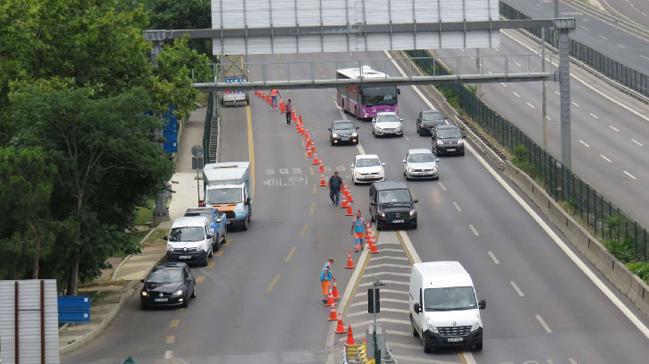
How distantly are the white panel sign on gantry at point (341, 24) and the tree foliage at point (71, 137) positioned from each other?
277 inches

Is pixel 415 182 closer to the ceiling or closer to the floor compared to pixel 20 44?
closer to the floor

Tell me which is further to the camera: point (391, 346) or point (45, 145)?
point (45, 145)

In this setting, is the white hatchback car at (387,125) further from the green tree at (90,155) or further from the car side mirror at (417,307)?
the car side mirror at (417,307)

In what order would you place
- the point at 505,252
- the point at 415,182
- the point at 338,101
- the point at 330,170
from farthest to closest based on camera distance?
1. the point at 338,101
2. the point at 330,170
3. the point at 415,182
4. the point at 505,252

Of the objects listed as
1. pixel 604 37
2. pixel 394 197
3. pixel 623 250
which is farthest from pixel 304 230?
pixel 604 37

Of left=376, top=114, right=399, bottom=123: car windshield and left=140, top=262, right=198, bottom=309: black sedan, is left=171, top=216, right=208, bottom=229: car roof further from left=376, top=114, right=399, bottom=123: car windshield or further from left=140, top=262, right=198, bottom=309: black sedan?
left=376, top=114, right=399, bottom=123: car windshield

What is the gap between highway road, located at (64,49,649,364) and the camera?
40062 millimetres

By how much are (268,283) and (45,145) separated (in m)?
9.94

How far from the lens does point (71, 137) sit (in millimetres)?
45562

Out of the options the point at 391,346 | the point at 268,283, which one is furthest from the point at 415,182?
the point at 391,346

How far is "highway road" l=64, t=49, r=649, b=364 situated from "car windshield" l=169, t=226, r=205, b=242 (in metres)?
1.36

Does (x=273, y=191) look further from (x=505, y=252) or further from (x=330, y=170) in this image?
(x=505, y=252)

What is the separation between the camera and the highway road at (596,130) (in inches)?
2660

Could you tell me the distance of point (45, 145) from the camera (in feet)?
147
